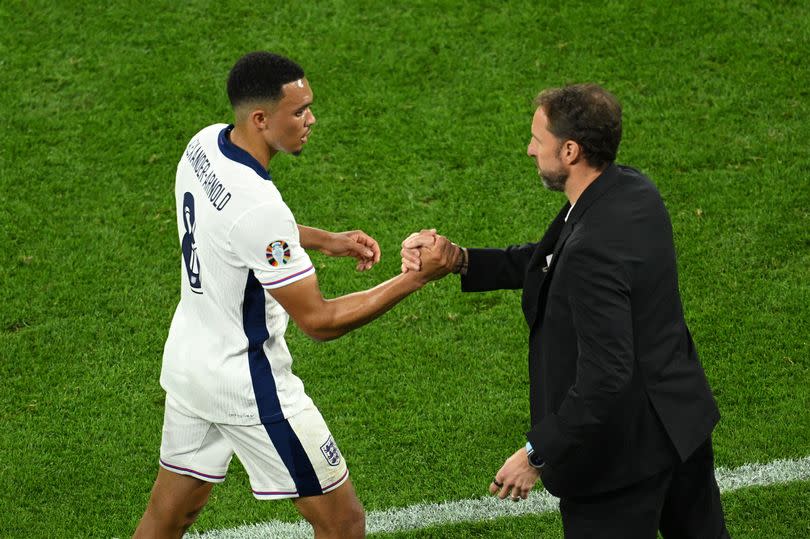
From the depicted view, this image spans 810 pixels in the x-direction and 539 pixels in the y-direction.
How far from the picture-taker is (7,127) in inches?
353

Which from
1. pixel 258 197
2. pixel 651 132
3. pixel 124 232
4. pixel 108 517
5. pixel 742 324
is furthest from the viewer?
pixel 651 132

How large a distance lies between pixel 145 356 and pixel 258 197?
2905mm

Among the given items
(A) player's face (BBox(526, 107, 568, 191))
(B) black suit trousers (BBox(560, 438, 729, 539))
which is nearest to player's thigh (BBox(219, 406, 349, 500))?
(B) black suit trousers (BBox(560, 438, 729, 539))

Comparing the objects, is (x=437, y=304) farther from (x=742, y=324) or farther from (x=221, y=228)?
(x=221, y=228)

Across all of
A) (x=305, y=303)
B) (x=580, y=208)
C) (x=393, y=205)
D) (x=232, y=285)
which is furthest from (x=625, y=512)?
(x=393, y=205)

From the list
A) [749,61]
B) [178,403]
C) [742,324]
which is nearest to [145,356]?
[178,403]

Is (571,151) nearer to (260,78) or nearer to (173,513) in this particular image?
(260,78)

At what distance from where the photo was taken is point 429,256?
Answer: 4992 millimetres

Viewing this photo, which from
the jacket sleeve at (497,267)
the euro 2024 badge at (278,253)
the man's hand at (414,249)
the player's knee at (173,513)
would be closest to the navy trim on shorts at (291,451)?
the player's knee at (173,513)

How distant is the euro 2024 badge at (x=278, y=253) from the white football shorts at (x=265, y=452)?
0.66 m

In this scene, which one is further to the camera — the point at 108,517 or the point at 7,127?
the point at 7,127

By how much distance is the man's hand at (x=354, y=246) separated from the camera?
5539mm

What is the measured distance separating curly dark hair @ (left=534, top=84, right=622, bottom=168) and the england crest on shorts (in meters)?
1.52

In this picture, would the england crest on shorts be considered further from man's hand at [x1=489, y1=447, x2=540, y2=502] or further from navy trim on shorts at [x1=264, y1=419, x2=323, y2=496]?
man's hand at [x1=489, y1=447, x2=540, y2=502]
